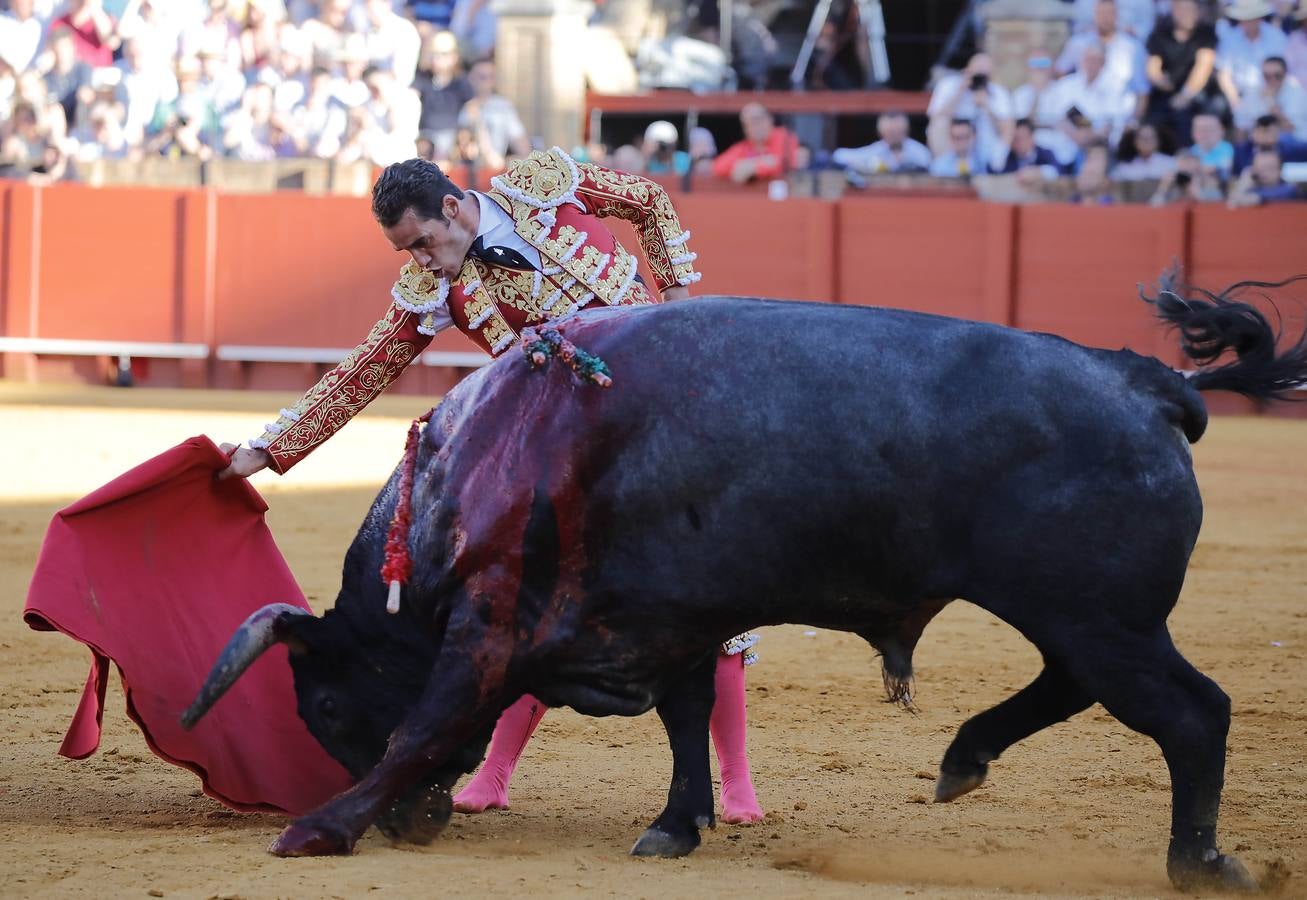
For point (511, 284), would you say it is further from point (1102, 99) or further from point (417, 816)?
point (1102, 99)

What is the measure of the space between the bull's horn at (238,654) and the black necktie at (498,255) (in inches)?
27.8

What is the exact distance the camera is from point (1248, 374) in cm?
297

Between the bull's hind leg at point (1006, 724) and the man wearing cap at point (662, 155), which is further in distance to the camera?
the man wearing cap at point (662, 155)

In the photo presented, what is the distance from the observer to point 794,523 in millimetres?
2812

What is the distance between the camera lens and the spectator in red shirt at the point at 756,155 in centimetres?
1127

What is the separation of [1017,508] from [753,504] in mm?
398

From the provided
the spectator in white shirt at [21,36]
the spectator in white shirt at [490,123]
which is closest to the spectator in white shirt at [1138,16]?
the spectator in white shirt at [490,123]

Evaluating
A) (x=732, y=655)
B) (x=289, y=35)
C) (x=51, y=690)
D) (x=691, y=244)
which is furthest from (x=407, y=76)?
(x=732, y=655)

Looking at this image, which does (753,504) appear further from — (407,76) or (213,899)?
Result: (407,76)

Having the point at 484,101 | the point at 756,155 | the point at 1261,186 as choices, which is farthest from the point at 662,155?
the point at 1261,186

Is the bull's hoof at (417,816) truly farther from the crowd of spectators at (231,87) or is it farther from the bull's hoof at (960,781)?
the crowd of spectators at (231,87)

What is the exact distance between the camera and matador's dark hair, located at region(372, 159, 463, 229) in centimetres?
308

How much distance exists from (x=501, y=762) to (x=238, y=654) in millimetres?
634

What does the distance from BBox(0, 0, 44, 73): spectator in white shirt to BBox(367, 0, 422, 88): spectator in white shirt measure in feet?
8.02
